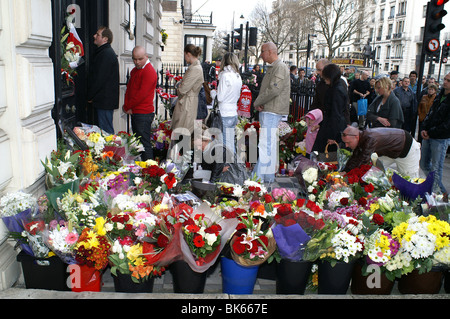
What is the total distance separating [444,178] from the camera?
7.61 meters

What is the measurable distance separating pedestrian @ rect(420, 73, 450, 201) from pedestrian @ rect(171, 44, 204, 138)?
341cm

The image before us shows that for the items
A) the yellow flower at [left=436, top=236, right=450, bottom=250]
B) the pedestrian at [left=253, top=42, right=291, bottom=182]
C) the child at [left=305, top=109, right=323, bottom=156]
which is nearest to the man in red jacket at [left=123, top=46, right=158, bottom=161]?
the pedestrian at [left=253, top=42, right=291, bottom=182]

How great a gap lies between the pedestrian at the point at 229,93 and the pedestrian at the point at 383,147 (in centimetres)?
251

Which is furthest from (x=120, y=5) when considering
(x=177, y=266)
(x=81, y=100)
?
(x=177, y=266)

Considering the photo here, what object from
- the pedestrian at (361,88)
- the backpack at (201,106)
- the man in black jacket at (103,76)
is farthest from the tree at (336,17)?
the man in black jacket at (103,76)

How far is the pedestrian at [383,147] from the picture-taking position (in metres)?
4.66

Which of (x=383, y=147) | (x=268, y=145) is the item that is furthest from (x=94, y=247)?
(x=268, y=145)

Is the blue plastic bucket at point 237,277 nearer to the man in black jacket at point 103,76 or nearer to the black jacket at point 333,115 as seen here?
the man in black jacket at point 103,76

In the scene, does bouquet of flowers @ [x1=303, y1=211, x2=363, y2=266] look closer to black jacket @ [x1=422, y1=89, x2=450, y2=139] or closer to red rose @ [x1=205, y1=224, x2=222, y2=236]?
red rose @ [x1=205, y1=224, x2=222, y2=236]

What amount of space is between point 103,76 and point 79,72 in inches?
15.1

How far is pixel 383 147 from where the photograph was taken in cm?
492

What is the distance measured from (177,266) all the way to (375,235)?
1.46 m

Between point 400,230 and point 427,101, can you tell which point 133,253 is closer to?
point 400,230
